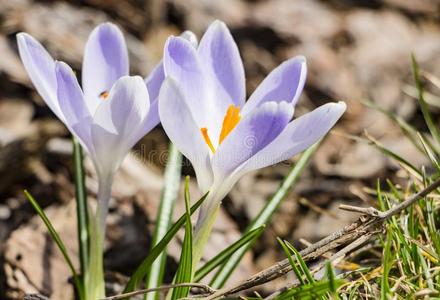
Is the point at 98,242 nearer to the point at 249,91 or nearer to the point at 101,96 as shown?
the point at 101,96

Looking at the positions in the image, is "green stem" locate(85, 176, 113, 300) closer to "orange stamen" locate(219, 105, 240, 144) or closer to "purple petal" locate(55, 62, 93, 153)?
"purple petal" locate(55, 62, 93, 153)

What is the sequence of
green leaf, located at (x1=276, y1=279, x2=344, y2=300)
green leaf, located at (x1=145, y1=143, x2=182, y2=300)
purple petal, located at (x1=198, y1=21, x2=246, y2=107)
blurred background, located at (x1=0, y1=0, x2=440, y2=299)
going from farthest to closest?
blurred background, located at (x1=0, y1=0, x2=440, y2=299) < green leaf, located at (x1=145, y1=143, x2=182, y2=300) < purple petal, located at (x1=198, y1=21, x2=246, y2=107) < green leaf, located at (x1=276, y1=279, x2=344, y2=300)

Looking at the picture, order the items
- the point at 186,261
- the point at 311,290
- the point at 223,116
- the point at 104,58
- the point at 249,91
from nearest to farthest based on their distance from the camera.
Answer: the point at 311,290, the point at 186,261, the point at 223,116, the point at 104,58, the point at 249,91

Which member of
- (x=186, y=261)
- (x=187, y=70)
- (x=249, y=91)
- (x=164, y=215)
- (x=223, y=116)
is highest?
(x=187, y=70)

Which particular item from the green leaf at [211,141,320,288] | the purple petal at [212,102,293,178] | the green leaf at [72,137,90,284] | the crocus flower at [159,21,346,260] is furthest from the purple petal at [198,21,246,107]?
the green leaf at [72,137,90,284]

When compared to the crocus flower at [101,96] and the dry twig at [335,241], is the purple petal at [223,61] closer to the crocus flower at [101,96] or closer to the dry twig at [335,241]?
the crocus flower at [101,96]

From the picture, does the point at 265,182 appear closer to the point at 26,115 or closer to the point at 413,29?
the point at 26,115

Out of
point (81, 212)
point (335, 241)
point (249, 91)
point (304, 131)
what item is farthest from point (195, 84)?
point (249, 91)
